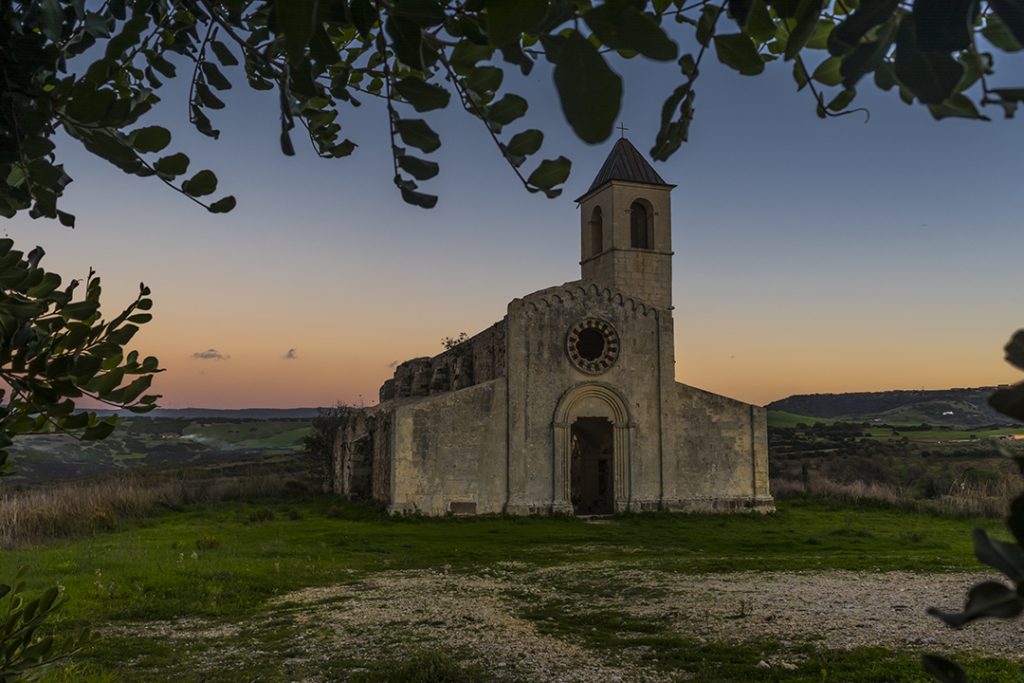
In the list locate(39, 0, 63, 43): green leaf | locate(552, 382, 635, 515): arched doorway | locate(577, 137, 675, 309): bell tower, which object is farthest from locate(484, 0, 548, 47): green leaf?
locate(577, 137, 675, 309): bell tower

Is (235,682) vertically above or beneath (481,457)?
beneath

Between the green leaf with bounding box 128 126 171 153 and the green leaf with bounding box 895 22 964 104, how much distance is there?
156cm

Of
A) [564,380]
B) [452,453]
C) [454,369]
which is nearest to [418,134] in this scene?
[452,453]

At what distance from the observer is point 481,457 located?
65.9ft

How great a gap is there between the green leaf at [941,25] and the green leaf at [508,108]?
1.31m

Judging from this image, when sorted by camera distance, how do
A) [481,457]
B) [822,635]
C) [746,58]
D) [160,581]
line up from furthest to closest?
[481,457] < [160,581] < [822,635] < [746,58]

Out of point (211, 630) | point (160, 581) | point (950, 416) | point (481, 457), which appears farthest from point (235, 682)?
point (950, 416)

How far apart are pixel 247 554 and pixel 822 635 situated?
29.9ft

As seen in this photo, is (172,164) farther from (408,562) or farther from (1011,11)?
(408,562)

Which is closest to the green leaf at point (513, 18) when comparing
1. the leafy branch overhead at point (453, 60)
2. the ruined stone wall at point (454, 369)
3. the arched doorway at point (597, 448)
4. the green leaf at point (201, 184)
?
the leafy branch overhead at point (453, 60)

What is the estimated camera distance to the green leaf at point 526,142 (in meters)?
2.11

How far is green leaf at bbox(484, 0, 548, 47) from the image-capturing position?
0.97 m

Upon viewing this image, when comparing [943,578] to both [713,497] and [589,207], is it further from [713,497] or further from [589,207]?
[589,207]

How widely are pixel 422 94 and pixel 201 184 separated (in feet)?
2.21
